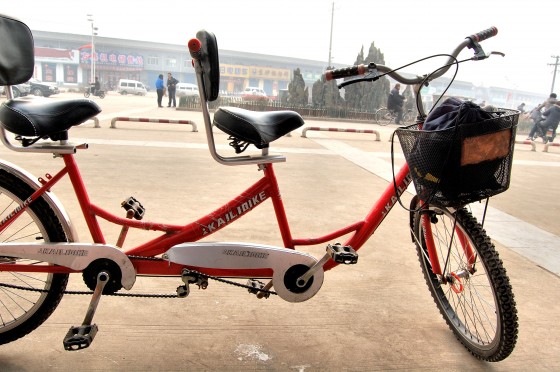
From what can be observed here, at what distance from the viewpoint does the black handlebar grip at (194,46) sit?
1765mm

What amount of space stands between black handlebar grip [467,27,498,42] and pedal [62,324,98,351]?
2.14 meters

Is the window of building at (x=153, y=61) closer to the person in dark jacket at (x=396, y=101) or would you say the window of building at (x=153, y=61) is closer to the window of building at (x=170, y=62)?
the window of building at (x=170, y=62)

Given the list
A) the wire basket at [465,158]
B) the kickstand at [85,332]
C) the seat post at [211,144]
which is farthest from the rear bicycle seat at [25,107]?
the wire basket at [465,158]

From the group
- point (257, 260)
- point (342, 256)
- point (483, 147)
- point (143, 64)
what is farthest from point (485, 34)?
point (143, 64)

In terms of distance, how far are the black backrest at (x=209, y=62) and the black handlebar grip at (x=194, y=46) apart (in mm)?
31

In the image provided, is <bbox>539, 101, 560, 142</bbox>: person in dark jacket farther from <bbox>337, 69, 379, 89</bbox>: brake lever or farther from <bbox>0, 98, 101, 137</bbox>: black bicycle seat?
<bbox>0, 98, 101, 137</bbox>: black bicycle seat

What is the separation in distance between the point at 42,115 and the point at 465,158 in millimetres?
1717

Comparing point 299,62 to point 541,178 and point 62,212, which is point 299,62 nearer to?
point 541,178

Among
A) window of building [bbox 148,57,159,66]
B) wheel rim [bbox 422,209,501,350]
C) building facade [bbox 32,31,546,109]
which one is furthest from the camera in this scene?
window of building [bbox 148,57,159,66]

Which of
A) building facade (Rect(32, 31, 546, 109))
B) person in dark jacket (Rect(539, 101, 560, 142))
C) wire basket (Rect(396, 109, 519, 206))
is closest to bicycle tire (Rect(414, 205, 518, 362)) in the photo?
wire basket (Rect(396, 109, 519, 206))

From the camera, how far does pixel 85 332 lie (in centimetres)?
183

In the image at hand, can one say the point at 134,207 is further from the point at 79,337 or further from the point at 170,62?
the point at 170,62

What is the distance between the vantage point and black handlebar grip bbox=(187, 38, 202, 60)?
1765mm

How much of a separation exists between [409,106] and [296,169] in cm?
1259
